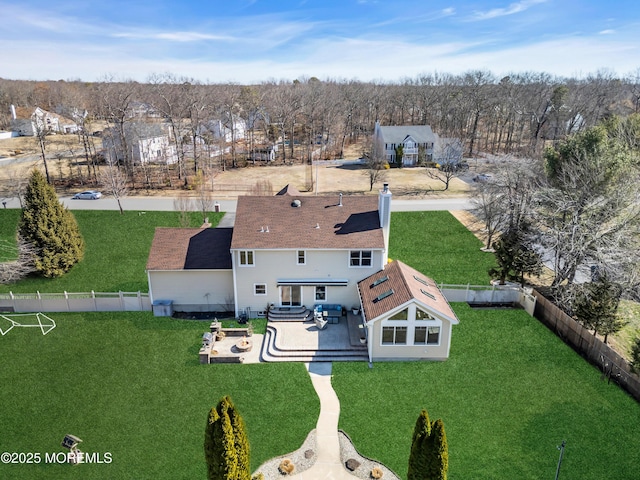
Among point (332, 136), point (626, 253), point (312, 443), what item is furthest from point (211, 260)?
point (332, 136)

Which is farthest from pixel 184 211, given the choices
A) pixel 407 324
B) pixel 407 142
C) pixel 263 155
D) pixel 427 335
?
pixel 407 142

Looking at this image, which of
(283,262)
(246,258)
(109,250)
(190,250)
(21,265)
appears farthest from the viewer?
(109,250)

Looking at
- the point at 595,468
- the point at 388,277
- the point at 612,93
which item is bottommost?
the point at 595,468

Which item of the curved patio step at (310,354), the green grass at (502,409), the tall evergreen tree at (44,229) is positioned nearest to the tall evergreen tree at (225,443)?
the green grass at (502,409)

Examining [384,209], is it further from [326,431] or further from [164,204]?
[164,204]

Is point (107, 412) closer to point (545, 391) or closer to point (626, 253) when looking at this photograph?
point (545, 391)

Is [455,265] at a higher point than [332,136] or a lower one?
lower
